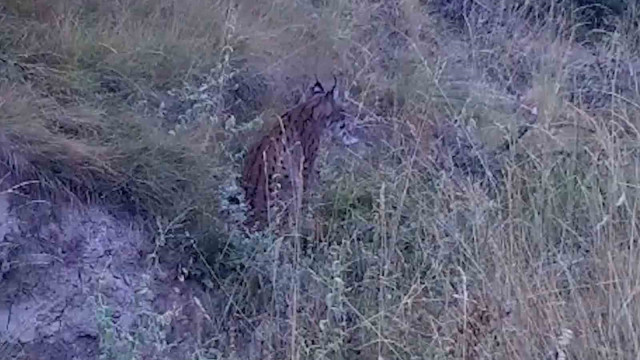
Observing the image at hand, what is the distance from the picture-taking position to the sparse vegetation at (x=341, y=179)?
2.73 m

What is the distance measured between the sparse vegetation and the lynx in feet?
0.26

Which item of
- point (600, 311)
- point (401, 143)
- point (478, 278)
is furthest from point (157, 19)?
point (600, 311)

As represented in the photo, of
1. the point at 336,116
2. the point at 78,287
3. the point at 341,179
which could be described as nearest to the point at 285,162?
the point at 341,179

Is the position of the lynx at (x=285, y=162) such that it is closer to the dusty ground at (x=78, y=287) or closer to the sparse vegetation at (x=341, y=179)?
the sparse vegetation at (x=341, y=179)

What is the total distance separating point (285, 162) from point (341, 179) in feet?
1.30

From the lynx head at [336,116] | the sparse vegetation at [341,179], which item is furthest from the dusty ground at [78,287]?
the lynx head at [336,116]

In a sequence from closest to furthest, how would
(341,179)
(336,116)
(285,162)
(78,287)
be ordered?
(78,287) → (285,162) → (341,179) → (336,116)

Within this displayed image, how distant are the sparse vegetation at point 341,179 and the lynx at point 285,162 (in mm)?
79

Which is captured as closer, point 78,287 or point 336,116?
point 78,287

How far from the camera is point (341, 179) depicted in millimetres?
3783

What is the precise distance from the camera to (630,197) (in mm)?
3119

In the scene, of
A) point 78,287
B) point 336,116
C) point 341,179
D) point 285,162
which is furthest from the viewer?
point 336,116

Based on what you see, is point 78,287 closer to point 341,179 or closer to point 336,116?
point 341,179

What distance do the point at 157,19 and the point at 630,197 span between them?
2.04 meters
